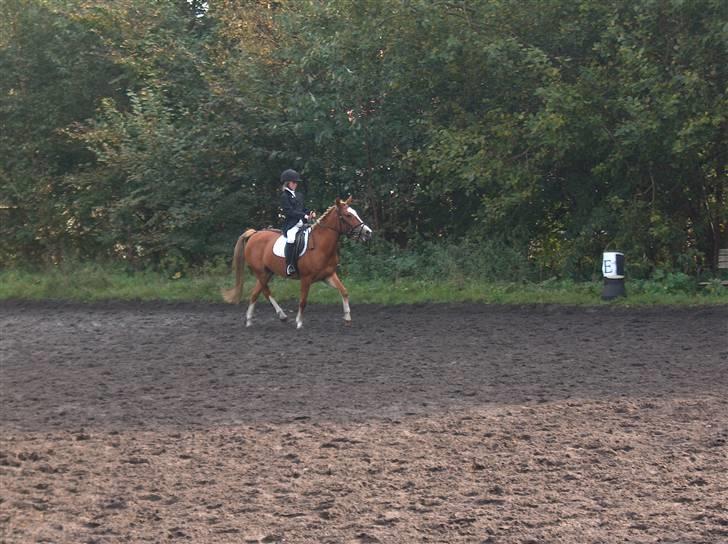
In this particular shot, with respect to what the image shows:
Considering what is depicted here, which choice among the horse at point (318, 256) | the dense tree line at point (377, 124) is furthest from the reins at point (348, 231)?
the dense tree line at point (377, 124)

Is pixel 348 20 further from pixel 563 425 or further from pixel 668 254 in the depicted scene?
pixel 563 425

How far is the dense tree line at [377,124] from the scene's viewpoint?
1795 centimetres

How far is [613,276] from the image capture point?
17125 millimetres

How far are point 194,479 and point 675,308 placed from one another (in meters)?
10.6

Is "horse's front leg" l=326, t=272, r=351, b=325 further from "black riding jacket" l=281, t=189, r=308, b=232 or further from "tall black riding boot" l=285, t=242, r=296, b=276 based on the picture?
"black riding jacket" l=281, t=189, r=308, b=232

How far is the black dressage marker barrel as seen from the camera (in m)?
17.0

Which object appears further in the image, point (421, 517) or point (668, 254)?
point (668, 254)

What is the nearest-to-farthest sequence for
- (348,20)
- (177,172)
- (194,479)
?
(194,479) < (348,20) < (177,172)

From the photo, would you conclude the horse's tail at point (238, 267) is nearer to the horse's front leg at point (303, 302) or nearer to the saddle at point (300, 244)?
the saddle at point (300, 244)

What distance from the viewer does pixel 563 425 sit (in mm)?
9102

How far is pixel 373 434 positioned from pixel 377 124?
43.3 ft

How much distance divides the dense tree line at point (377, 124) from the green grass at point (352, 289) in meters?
1.18

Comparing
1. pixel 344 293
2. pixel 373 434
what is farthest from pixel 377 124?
pixel 373 434

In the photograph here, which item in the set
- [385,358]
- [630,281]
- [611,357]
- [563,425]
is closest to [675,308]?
[630,281]
